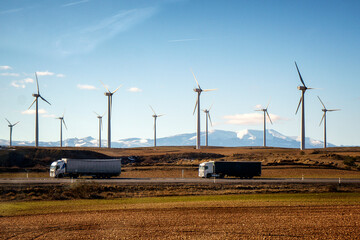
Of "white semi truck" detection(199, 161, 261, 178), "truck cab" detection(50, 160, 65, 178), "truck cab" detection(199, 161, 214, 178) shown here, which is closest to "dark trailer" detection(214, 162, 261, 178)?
"white semi truck" detection(199, 161, 261, 178)

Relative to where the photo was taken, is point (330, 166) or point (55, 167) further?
point (330, 166)

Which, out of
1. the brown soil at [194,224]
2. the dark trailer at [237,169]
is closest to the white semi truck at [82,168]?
the dark trailer at [237,169]

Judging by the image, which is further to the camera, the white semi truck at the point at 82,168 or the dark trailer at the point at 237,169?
the dark trailer at the point at 237,169

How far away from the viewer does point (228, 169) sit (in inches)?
2923

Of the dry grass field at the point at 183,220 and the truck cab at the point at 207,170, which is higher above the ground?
the truck cab at the point at 207,170

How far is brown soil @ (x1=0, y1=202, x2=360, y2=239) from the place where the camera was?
79.0 feet

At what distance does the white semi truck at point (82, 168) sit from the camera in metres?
71.6

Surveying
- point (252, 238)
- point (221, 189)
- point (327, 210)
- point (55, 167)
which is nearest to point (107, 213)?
point (252, 238)

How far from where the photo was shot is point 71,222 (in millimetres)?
28594

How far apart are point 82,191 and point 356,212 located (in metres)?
29.4

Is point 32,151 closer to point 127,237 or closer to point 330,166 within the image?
point 330,166

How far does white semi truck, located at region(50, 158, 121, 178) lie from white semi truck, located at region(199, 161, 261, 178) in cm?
1608

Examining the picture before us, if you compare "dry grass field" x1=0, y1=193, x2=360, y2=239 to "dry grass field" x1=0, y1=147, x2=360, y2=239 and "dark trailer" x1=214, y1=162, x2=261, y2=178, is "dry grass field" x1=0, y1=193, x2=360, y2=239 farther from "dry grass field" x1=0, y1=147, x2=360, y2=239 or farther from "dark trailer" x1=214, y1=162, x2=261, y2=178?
"dark trailer" x1=214, y1=162, x2=261, y2=178

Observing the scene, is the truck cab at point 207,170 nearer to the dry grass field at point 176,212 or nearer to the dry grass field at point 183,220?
the dry grass field at point 176,212
